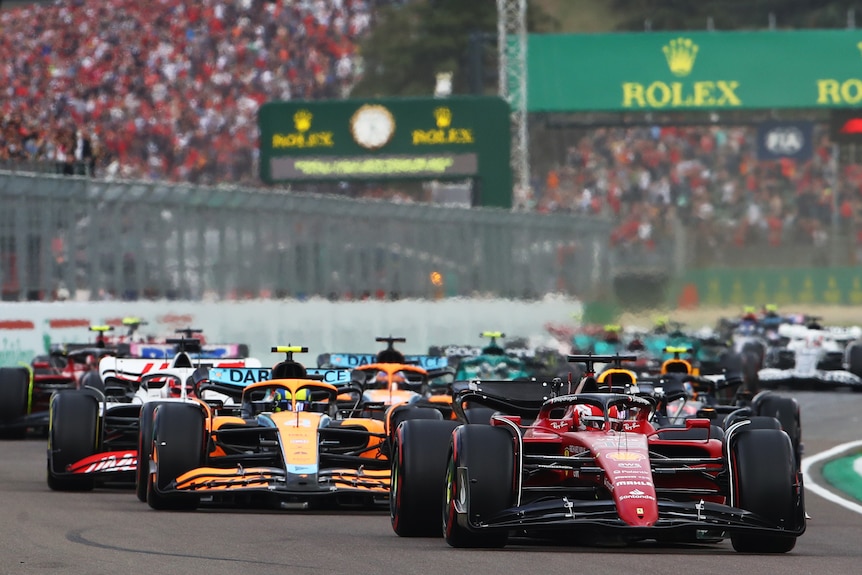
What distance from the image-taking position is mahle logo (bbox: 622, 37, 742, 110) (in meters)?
51.1

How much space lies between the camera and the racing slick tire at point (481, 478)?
10.2m

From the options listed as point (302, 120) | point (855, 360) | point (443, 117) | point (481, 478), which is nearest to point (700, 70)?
point (443, 117)

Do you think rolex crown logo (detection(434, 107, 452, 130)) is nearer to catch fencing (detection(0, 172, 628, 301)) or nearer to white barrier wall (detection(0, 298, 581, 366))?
catch fencing (detection(0, 172, 628, 301))

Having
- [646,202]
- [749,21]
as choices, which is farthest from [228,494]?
[749,21]

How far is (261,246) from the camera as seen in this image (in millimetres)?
32375

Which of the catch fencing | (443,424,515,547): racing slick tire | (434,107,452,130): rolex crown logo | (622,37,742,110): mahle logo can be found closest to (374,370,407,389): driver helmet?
the catch fencing

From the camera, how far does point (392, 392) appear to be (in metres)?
17.9

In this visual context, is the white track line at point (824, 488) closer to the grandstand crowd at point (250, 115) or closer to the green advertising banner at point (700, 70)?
the grandstand crowd at point (250, 115)

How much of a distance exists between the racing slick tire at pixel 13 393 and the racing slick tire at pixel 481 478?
1053 centimetres

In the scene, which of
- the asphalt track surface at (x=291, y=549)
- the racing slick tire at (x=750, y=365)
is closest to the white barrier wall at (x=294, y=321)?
the racing slick tire at (x=750, y=365)

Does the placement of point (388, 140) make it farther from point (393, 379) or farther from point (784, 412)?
point (784, 412)

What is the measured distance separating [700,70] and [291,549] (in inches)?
1667

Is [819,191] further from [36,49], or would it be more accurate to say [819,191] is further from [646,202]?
[36,49]

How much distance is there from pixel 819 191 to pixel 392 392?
143 feet
